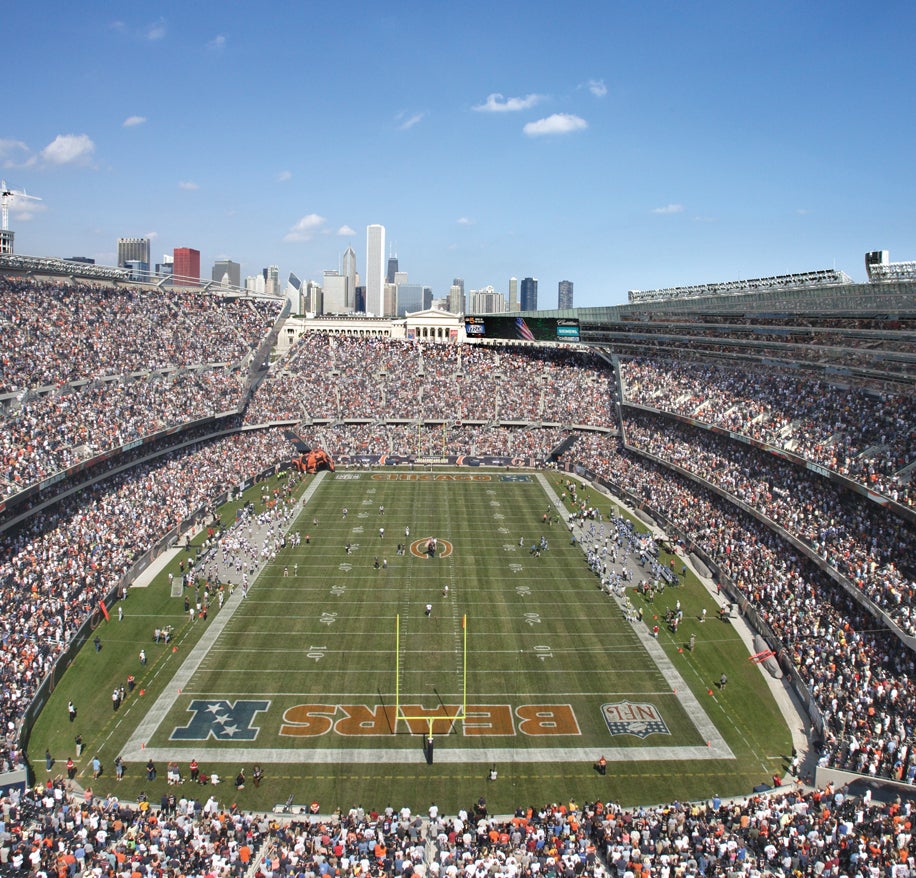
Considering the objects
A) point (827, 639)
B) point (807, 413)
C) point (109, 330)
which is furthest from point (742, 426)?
point (109, 330)

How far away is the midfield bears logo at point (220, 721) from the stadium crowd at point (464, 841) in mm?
3755

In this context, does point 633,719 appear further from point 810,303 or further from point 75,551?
point 810,303

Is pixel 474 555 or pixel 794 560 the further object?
pixel 474 555

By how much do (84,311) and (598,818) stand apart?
46.3 m

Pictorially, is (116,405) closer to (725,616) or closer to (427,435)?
(427,435)

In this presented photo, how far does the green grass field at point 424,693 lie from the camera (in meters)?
21.3

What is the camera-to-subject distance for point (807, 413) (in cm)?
3959

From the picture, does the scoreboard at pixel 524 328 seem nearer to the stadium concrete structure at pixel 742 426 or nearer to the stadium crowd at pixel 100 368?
the stadium concrete structure at pixel 742 426

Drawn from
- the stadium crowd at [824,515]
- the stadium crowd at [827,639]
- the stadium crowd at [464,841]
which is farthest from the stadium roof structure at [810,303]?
the stadium crowd at [464,841]

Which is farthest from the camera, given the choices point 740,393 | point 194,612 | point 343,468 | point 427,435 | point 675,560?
point 427,435

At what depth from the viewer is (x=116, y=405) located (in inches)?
1724

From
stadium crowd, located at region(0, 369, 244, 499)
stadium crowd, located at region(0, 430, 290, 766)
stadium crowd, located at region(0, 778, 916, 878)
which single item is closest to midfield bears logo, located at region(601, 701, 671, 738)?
stadium crowd, located at region(0, 778, 916, 878)

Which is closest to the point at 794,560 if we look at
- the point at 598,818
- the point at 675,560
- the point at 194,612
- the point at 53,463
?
the point at 675,560

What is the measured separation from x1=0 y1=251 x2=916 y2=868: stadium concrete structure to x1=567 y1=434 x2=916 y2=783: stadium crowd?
0.09 m
